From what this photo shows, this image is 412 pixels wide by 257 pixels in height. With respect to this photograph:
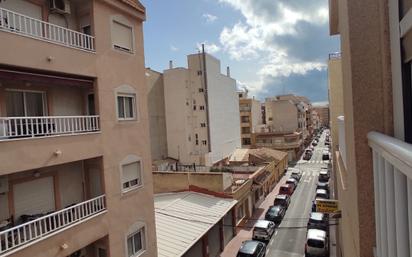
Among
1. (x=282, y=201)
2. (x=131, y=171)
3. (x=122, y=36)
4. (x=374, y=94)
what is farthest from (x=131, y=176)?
(x=282, y=201)

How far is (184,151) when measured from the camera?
129 ft

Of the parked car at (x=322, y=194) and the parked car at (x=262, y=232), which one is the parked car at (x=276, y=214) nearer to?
the parked car at (x=262, y=232)

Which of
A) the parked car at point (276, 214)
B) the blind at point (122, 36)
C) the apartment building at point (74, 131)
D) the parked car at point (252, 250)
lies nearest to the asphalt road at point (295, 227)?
the parked car at point (276, 214)

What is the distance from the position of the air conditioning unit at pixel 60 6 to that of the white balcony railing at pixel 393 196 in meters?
9.66

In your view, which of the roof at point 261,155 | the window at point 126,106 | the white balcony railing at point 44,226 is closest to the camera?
the white balcony railing at point 44,226

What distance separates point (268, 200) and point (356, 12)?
99.2 feet

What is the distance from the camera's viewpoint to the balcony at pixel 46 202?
25.8ft

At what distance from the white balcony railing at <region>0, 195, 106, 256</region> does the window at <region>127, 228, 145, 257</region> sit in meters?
2.21

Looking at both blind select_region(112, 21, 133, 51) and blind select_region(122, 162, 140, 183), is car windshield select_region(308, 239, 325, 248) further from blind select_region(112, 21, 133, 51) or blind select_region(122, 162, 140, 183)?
blind select_region(112, 21, 133, 51)

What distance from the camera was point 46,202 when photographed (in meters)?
9.45

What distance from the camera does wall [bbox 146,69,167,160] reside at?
38.1 m

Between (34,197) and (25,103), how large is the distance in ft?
9.05

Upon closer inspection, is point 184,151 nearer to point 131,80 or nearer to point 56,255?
point 131,80

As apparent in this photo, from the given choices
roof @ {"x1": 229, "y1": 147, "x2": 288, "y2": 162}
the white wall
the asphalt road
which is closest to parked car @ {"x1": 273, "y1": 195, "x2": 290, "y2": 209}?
the asphalt road
